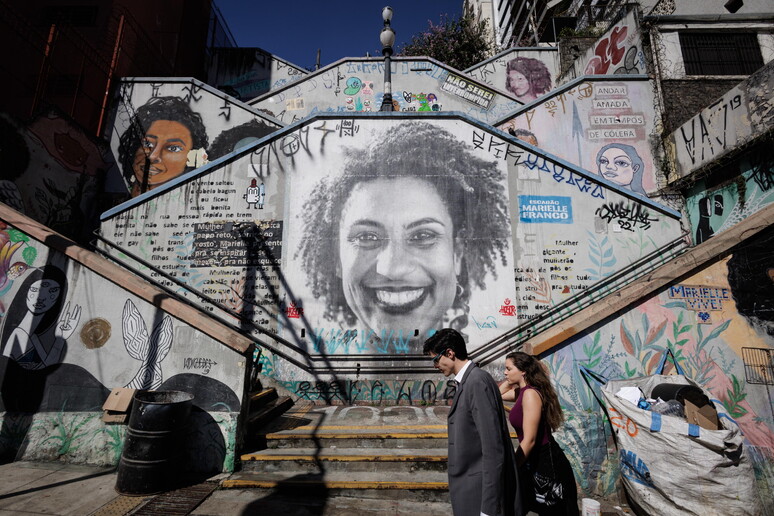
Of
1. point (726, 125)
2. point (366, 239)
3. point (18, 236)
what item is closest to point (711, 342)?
point (366, 239)

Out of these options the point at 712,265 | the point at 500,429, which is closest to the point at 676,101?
the point at 712,265

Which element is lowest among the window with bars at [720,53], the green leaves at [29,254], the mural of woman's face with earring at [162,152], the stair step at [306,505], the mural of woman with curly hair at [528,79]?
the stair step at [306,505]

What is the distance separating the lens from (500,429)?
8.20ft

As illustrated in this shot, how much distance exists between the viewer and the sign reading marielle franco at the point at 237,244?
8344 millimetres

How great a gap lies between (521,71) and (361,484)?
683 inches

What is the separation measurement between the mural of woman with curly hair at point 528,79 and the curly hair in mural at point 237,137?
10930 mm

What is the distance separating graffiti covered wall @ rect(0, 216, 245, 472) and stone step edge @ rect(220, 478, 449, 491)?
43cm

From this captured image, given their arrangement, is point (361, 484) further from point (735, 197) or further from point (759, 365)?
point (735, 197)

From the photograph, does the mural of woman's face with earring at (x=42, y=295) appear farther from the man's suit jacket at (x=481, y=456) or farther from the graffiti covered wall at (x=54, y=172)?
the man's suit jacket at (x=481, y=456)

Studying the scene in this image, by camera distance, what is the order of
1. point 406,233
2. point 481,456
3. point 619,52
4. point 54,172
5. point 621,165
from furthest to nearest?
1. point 619,52
2. point 621,165
3. point 54,172
4. point 406,233
5. point 481,456

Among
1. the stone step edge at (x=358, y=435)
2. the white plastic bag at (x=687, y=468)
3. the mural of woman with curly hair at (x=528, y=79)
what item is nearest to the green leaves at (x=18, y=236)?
the stone step edge at (x=358, y=435)

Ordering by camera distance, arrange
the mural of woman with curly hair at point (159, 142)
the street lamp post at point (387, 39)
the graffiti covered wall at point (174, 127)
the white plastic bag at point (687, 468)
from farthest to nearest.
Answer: the graffiti covered wall at point (174, 127), the mural of woman with curly hair at point (159, 142), the street lamp post at point (387, 39), the white plastic bag at point (687, 468)

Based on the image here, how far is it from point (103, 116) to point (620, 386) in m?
15.0

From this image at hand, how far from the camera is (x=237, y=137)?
11.8m
